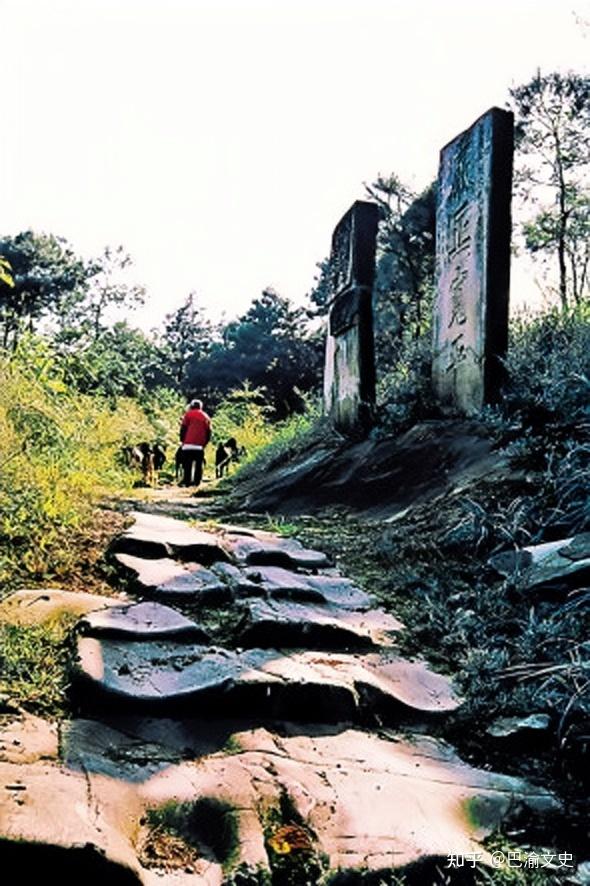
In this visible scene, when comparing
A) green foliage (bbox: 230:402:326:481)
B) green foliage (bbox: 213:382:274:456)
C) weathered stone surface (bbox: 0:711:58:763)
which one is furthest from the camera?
green foliage (bbox: 213:382:274:456)

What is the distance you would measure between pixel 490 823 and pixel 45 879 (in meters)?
0.75

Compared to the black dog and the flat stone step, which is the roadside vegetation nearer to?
the flat stone step

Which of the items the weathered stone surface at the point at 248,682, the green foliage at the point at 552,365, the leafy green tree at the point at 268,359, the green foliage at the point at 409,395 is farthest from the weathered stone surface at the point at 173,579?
the leafy green tree at the point at 268,359

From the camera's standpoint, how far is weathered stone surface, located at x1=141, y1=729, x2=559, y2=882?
1.20 m

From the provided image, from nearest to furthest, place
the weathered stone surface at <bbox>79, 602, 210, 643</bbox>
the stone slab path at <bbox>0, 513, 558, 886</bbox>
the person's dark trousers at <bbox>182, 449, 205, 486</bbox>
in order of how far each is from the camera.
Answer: the stone slab path at <bbox>0, 513, 558, 886</bbox>
the weathered stone surface at <bbox>79, 602, 210, 643</bbox>
the person's dark trousers at <bbox>182, 449, 205, 486</bbox>

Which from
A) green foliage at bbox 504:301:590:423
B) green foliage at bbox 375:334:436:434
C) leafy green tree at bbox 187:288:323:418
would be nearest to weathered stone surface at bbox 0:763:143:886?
green foliage at bbox 504:301:590:423

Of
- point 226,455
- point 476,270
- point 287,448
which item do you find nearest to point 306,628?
point 476,270

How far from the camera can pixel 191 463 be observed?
31.6ft

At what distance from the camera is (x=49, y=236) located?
25.6 meters

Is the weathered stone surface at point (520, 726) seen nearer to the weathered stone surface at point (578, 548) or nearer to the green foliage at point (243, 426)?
the weathered stone surface at point (578, 548)

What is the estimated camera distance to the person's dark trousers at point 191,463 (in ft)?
31.1

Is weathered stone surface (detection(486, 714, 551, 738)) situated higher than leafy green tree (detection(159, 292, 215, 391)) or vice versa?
leafy green tree (detection(159, 292, 215, 391))

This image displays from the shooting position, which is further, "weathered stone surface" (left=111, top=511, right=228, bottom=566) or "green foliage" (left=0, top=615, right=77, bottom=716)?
"weathered stone surface" (left=111, top=511, right=228, bottom=566)

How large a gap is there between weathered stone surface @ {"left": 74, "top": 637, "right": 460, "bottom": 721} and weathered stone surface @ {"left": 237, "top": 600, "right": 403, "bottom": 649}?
0.09 meters
